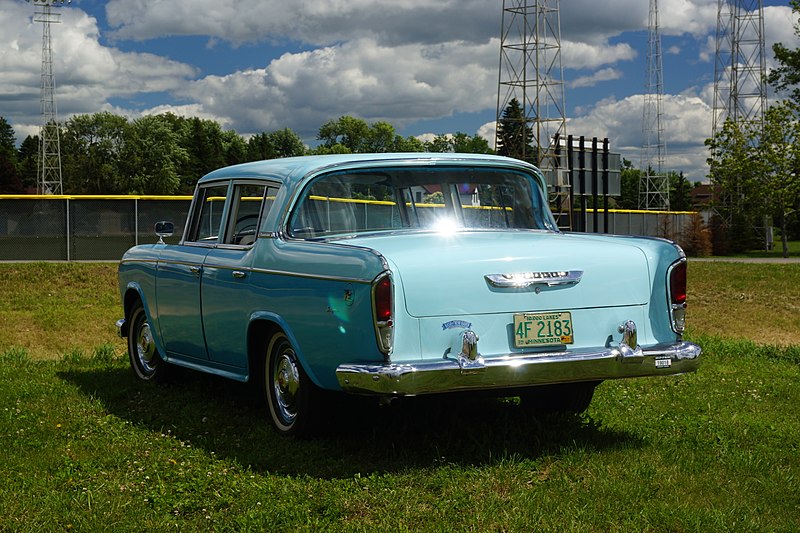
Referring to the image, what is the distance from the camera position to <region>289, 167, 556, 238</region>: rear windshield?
6855 millimetres

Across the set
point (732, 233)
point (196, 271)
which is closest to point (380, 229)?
point (196, 271)

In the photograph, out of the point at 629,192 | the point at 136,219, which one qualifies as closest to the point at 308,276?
the point at 136,219

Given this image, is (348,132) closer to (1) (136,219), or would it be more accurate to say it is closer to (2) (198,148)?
(2) (198,148)

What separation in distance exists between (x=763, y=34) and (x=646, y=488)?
59.7 m

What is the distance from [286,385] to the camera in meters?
6.65

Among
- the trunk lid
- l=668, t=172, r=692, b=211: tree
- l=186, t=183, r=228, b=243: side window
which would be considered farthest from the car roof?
l=668, t=172, r=692, b=211: tree

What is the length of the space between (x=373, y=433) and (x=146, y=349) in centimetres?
336

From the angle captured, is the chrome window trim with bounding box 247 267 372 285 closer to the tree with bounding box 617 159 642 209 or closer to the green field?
the green field

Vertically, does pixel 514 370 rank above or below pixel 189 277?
below

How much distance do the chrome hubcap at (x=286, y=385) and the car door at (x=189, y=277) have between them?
112 centimetres

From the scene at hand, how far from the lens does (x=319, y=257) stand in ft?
19.9

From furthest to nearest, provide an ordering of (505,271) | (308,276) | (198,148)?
(198,148) → (308,276) → (505,271)

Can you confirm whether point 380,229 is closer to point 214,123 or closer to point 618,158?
point 618,158

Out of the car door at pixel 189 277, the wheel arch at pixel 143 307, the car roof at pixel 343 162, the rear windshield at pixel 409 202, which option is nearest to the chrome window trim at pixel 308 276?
the rear windshield at pixel 409 202
